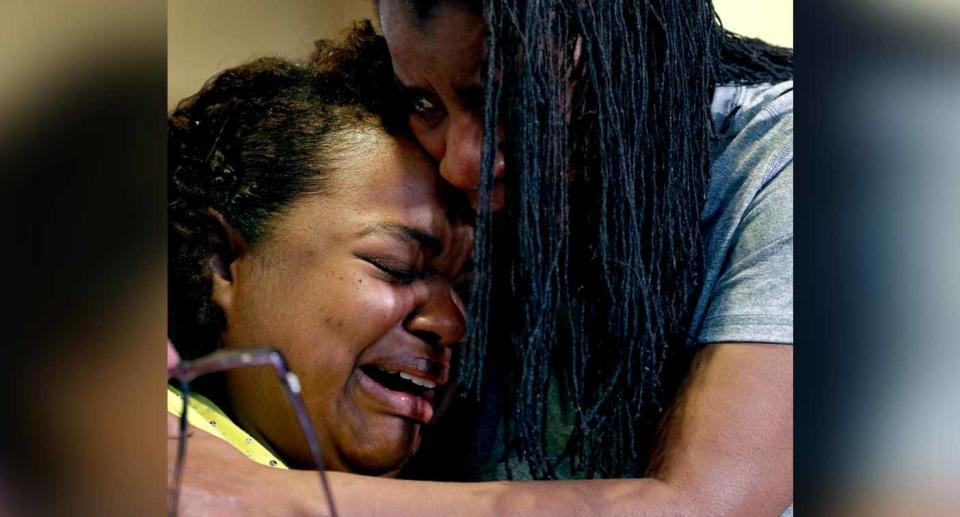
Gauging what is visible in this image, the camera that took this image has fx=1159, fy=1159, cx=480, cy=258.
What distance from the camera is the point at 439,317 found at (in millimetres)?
1547

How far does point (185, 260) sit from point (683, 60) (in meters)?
0.73

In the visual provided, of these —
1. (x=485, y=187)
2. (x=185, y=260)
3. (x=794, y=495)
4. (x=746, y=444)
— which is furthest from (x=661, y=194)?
(x=185, y=260)

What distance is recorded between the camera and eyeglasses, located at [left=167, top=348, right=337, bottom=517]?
1.50 m

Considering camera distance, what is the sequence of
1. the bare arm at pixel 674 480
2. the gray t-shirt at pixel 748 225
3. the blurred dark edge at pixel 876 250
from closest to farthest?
the bare arm at pixel 674 480, the gray t-shirt at pixel 748 225, the blurred dark edge at pixel 876 250

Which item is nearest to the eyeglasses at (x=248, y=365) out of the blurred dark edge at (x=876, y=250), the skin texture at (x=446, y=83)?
the skin texture at (x=446, y=83)

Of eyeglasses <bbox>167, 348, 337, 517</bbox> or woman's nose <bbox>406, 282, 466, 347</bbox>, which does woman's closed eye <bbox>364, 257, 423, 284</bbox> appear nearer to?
woman's nose <bbox>406, 282, 466, 347</bbox>

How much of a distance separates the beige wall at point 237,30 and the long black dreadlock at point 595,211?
0.12 metres

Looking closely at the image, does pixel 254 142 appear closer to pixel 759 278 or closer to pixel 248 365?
pixel 248 365

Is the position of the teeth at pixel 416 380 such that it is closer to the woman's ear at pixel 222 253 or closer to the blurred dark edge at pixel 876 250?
the woman's ear at pixel 222 253

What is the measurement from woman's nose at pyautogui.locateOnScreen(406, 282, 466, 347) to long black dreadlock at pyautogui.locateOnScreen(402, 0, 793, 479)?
0.02 meters

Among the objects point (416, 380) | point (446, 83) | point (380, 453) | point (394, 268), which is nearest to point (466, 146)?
point (446, 83)

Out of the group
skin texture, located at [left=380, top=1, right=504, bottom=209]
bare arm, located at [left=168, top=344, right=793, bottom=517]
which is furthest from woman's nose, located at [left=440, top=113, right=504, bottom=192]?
bare arm, located at [left=168, top=344, right=793, bottom=517]

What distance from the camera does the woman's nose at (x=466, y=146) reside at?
1.54 m

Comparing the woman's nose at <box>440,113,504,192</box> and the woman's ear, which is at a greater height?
the woman's nose at <box>440,113,504,192</box>
